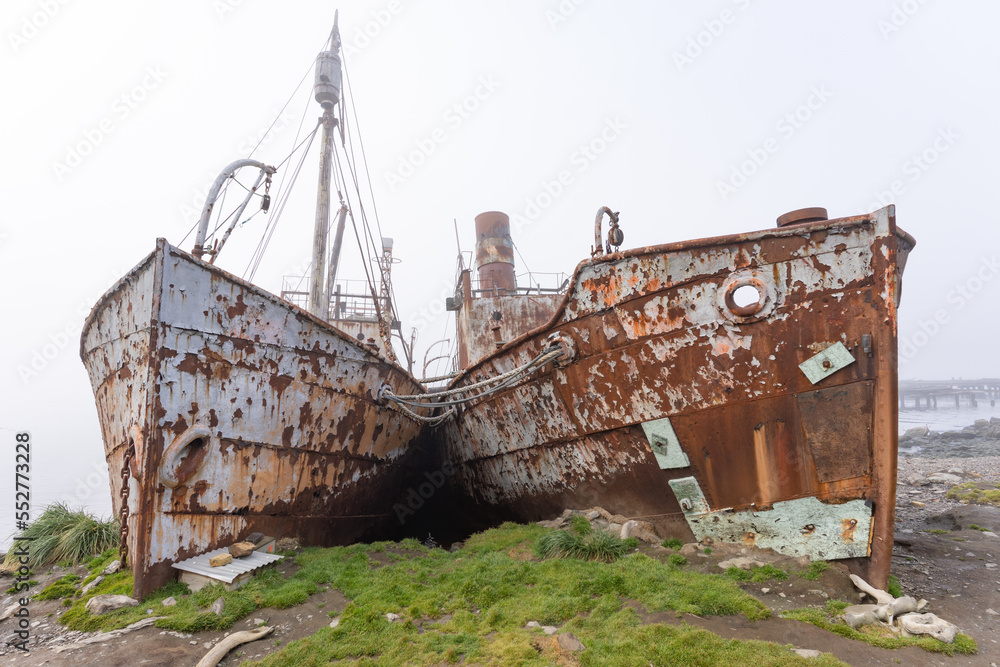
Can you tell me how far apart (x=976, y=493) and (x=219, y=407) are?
11457 mm

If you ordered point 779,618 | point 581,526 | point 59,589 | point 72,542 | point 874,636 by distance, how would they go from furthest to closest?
point 72,542
point 581,526
point 59,589
point 779,618
point 874,636

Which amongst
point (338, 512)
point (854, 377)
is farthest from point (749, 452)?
point (338, 512)

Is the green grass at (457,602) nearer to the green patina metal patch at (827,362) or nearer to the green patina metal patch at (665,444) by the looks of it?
the green patina metal patch at (665,444)

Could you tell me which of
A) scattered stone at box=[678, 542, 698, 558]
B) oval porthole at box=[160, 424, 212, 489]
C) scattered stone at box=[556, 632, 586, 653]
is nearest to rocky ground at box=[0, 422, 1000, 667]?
scattered stone at box=[678, 542, 698, 558]

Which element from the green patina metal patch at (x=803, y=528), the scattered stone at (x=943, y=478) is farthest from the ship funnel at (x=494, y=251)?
the scattered stone at (x=943, y=478)

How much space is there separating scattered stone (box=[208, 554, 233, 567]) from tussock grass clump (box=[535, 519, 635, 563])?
280 cm

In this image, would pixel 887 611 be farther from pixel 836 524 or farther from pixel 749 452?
pixel 749 452

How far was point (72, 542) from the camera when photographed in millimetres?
5828

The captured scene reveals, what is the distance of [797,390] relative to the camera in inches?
157

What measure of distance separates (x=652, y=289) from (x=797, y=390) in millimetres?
1414

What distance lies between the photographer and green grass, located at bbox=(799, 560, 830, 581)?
12.1ft

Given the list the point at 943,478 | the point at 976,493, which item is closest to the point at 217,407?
the point at 976,493

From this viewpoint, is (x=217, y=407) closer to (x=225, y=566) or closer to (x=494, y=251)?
(x=225, y=566)

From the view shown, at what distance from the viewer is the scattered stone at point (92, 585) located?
4.29 metres
